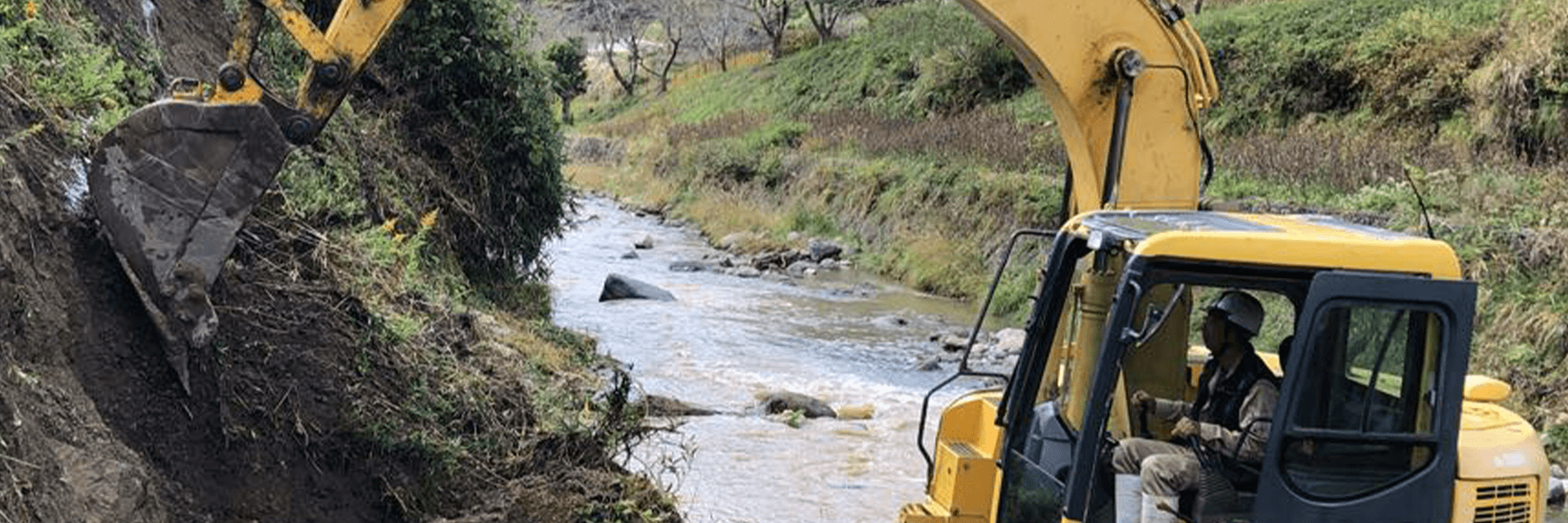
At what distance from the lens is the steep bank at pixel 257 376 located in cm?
522

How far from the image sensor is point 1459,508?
4.98 m

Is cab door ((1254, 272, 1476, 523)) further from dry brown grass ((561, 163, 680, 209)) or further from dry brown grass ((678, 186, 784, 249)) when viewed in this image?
dry brown grass ((561, 163, 680, 209))

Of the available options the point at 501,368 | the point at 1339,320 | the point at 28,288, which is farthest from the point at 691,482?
the point at 1339,320

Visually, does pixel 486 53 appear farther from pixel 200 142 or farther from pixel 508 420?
pixel 200 142

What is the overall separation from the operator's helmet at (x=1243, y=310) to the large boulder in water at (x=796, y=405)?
7.15 m

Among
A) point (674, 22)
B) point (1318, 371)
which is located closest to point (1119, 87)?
point (1318, 371)

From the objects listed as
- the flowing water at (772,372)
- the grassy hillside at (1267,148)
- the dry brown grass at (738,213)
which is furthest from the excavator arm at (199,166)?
the dry brown grass at (738,213)

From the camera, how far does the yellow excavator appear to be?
472cm

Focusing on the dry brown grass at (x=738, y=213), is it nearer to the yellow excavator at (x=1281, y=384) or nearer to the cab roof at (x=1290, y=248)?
the yellow excavator at (x=1281, y=384)

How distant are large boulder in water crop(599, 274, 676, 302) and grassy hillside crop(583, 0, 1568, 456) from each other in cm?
370

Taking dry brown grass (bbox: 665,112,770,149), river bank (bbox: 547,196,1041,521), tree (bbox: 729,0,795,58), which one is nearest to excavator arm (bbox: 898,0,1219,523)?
river bank (bbox: 547,196,1041,521)

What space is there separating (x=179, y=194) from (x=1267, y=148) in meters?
15.0

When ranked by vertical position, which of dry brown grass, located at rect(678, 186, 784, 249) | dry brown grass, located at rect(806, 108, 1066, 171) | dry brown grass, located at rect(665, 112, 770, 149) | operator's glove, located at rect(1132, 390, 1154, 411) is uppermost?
operator's glove, located at rect(1132, 390, 1154, 411)

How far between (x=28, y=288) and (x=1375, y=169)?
1364 centimetres
